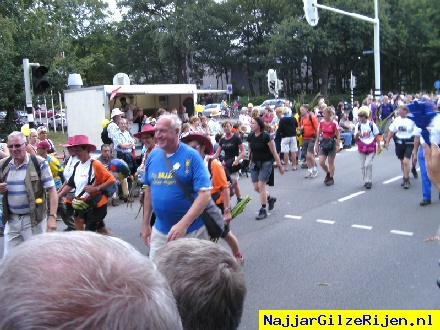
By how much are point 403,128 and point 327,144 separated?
5.64 ft

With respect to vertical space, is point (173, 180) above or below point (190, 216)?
above

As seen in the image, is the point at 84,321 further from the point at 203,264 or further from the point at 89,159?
the point at 89,159

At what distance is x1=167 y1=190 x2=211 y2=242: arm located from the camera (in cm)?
405

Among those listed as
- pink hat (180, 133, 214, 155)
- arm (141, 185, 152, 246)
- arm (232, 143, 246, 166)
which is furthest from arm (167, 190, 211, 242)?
arm (232, 143, 246, 166)

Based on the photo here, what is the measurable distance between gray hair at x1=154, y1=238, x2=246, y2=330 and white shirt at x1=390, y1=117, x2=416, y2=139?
8943 mm

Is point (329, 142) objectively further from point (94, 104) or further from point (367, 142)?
point (94, 104)

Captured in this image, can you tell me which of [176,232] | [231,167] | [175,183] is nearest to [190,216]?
[176,232]

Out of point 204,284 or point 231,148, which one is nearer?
point 204,284

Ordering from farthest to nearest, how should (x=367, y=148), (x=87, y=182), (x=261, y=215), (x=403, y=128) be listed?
(x=367, y=148) → (x=403, y=128) → (x=261, y=215) → (x=87, y=182)

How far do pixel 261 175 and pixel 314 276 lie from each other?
10.2ft

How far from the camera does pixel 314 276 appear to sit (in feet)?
18.4

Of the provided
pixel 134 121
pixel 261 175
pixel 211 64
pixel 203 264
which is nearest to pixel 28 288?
pixel 203 264

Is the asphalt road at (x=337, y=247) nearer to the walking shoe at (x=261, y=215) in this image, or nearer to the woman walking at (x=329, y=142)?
the walking shoe at (x=261, y=215)

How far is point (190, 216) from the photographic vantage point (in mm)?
4105
